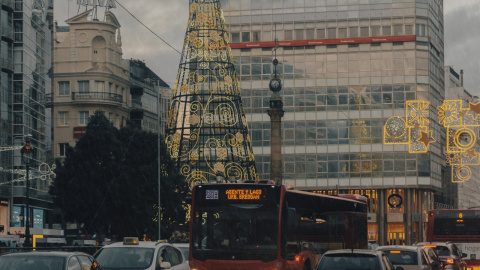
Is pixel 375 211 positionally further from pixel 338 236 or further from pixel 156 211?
pixel 338 236

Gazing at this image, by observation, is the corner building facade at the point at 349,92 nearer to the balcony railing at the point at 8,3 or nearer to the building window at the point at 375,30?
the building window at the point at 375,30

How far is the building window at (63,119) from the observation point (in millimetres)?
99625

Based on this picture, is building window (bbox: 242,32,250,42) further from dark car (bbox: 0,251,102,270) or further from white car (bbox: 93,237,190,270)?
dark car (bbox: 0,251,102,270)

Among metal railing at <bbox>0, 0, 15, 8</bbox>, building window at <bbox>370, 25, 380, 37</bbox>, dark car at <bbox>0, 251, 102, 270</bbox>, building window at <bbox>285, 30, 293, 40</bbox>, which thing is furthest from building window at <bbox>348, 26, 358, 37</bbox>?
dark car at <bbox>0, 251, 102, 270</bbox>

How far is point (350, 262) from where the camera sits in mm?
19688

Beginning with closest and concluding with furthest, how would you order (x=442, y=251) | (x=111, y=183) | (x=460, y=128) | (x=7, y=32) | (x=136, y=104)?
(x=442, y=251) < (x=460, y=128) < (x=111, y=183) < (x=7, y=32) < (x=136, y=104)

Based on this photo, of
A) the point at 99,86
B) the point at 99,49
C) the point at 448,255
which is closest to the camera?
the point at 448,255

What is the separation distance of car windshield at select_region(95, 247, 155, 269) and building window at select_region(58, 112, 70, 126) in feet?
259

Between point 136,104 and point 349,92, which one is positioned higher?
point 136,104

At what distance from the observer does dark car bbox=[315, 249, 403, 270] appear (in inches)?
772

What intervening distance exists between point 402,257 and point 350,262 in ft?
17.2

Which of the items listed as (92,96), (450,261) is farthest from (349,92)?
(450,261)

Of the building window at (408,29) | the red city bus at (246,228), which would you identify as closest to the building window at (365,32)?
the building window at (408,29)

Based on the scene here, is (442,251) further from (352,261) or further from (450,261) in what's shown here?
(352,261)
